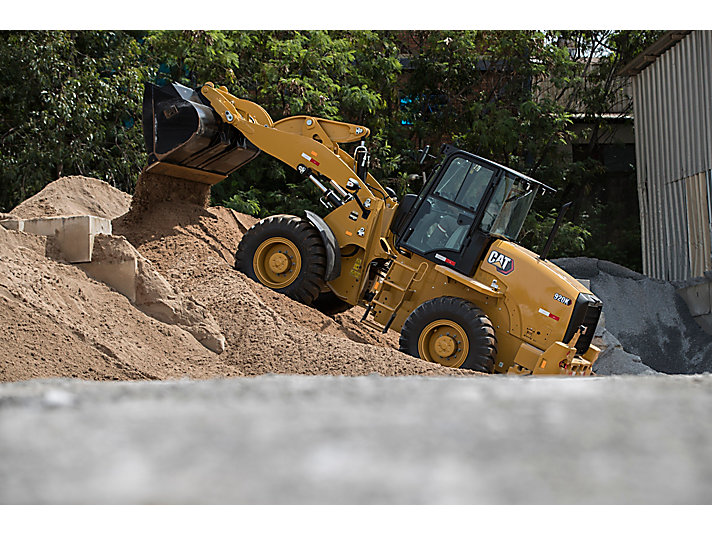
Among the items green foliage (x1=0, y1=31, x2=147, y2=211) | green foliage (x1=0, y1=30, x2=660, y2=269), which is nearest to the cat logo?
green foliage (x1=0, y1=30, x2=660, y2=269)

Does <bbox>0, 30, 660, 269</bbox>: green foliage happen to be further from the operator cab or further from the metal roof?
the operator cab

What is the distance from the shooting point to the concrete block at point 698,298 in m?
13.3

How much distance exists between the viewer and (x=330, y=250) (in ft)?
31.5

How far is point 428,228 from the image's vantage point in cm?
918

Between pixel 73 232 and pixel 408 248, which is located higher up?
pixel 408 248

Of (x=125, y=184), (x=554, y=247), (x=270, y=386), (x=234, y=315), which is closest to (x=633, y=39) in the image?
(x=554, y=247)

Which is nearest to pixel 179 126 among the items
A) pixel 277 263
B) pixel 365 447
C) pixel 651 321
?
pixel 277 263

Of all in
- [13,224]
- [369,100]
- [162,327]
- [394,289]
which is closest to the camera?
[162,327]

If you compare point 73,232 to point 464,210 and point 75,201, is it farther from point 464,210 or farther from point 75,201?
point 464,210

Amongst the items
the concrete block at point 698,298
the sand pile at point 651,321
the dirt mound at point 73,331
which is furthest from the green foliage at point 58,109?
the concrete block at point 698,298

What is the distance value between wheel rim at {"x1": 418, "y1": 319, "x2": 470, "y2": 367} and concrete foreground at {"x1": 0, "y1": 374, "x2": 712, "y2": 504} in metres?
5.85

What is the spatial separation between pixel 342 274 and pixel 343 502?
8.12m

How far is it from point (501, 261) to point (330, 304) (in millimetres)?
2635
